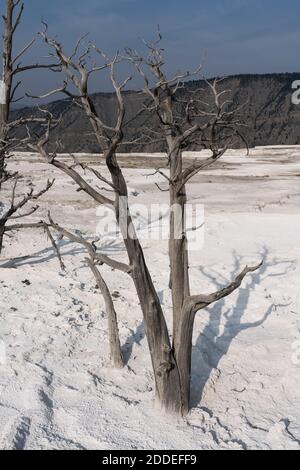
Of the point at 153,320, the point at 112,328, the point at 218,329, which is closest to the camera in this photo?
the point at 153,320

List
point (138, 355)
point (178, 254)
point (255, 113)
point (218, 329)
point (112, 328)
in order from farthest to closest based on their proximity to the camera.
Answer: point (255, 113) < point (218, 329) < point (138, 355) < point (112, 328) < point (178, 254)

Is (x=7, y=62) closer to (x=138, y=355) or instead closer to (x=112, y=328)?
(x=112, y=328)

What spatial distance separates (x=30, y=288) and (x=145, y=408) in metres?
5.24

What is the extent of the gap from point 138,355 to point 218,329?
6.79 feet

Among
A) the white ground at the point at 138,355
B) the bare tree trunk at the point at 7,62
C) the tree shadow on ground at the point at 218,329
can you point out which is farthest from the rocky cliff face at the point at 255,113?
the bare tree trunk at the point at 7,62

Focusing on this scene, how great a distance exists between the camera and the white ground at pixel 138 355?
7.04 m

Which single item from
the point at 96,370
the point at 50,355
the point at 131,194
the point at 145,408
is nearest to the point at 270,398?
the point at 145,408

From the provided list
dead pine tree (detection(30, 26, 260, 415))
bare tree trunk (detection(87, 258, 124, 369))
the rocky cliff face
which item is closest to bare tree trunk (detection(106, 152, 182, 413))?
dead pine tree (detection(30, 26, 260, 415))

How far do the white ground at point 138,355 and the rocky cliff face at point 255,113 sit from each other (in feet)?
197

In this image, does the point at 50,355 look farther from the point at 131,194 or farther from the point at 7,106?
the point at 131,194

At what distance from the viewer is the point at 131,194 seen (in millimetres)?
27094

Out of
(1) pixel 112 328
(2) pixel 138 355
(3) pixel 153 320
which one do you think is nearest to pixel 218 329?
(2) pixel 138 355

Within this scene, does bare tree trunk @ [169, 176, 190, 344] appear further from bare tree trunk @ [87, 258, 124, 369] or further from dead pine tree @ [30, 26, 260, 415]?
bare tree trunk @ [87, 258, 124, 369]

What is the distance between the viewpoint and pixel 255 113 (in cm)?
9244
